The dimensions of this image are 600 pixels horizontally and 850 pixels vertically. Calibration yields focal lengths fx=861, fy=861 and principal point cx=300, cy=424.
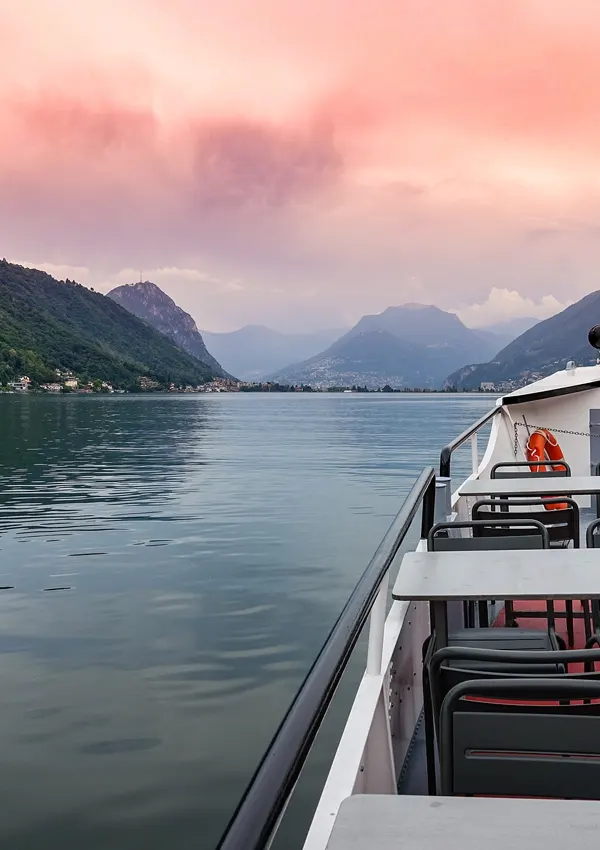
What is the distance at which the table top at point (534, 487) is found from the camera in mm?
5031

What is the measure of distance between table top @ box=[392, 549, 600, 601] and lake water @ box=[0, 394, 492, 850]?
3.34 metres

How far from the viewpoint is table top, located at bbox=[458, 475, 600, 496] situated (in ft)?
16.5

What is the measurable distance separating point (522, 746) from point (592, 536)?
225 centimetres

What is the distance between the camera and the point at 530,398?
9750mm

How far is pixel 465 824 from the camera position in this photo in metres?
1.34

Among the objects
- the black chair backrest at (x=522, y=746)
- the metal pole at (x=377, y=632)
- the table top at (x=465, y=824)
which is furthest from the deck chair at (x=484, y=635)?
the table top at (x=465, y=824)

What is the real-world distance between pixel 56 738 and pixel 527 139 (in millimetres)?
83218

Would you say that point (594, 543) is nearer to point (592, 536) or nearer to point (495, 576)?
point (592, 536)

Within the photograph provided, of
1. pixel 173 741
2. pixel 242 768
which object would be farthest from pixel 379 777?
pixel 173 741

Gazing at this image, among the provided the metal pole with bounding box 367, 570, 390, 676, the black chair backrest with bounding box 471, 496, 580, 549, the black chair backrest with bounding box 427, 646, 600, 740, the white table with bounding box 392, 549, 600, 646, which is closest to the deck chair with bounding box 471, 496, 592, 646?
the black chair backrest with bounding box 471, 496, 580, 549

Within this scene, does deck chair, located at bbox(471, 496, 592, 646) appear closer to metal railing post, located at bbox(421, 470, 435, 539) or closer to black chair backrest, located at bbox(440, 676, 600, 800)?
metal railing post, located at bbox(421, 470, 435, 539)

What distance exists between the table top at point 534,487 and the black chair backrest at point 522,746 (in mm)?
3315

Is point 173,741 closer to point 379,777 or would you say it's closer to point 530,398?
point 379,777

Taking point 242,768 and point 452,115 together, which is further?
point 452,115
